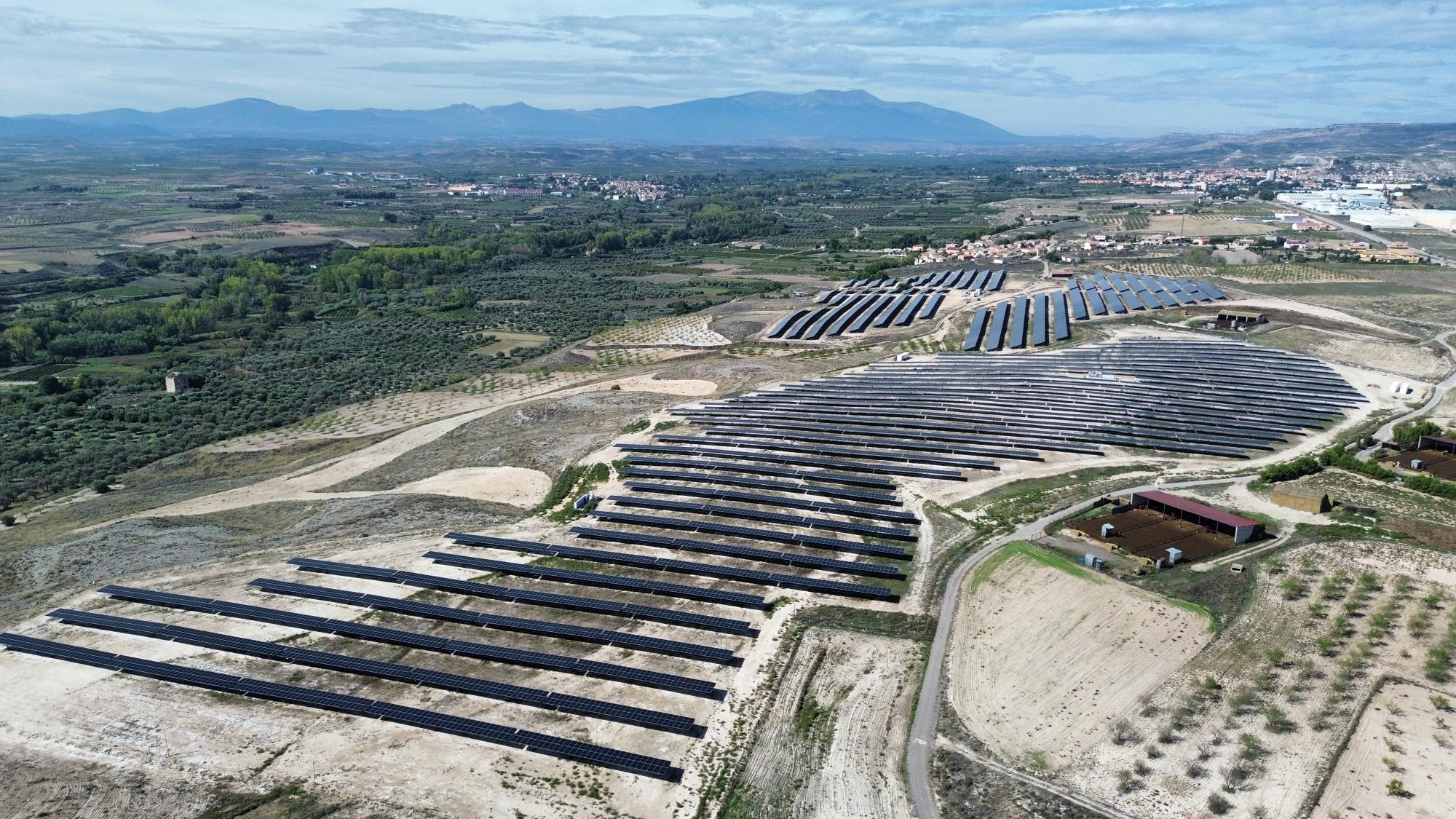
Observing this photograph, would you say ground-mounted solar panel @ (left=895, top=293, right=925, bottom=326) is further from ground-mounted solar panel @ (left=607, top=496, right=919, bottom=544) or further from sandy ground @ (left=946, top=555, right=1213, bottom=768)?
sandy ground @ (left=946, top=555, right=1213, bottom=768)

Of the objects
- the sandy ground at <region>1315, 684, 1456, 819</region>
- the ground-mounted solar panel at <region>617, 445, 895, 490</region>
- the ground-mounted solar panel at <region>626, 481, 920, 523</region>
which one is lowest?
the sandy ground at <region>1315, 684, 1456, 819</region>

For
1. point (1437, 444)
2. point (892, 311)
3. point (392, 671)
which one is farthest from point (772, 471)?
point (892, 311)

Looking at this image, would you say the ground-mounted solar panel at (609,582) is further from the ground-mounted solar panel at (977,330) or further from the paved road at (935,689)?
the ground-mounted solar panel at (977,330)

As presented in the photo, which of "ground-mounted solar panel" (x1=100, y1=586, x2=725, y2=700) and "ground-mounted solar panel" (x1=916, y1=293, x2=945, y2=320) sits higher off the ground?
"ground-mounted solar panel" (x1=916, y1=293, x2=945, y2=320)

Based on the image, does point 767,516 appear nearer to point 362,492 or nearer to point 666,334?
point 362,492

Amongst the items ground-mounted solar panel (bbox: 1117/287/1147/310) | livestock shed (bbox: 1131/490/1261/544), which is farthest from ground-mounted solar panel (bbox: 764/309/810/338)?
livestock shed (bbox: 1131/490/1261/544)

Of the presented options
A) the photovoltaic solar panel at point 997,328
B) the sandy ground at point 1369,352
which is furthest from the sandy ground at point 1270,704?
the photovoltaic solar panel at point 997,328
